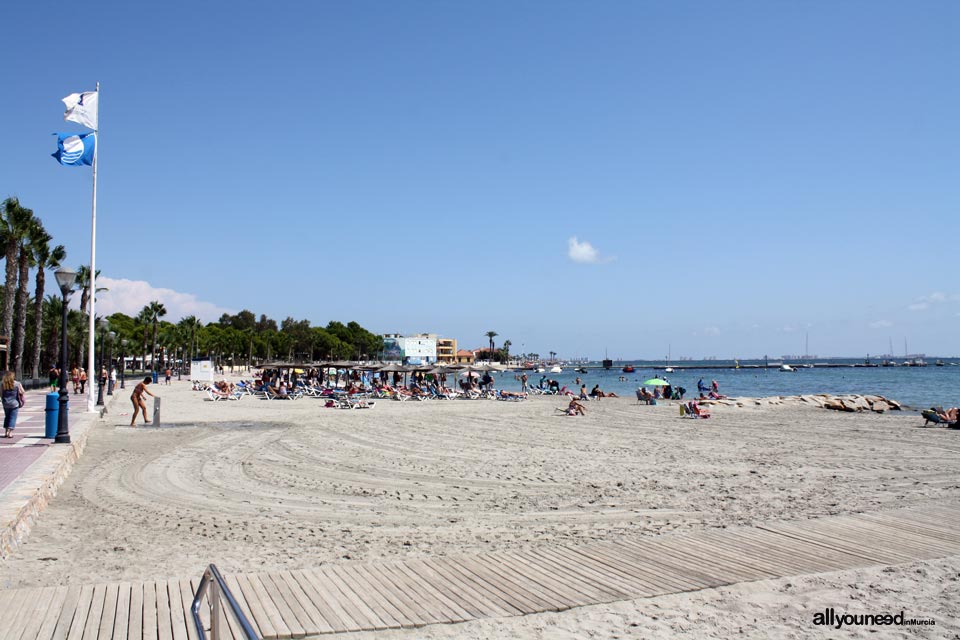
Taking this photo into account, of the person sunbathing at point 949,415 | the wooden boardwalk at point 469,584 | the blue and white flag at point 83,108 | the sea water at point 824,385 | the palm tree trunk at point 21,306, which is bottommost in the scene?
the sea water at point 824,385

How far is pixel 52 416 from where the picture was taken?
40.6 feet

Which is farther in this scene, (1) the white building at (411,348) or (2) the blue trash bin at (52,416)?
(1) the white building at (411,348)

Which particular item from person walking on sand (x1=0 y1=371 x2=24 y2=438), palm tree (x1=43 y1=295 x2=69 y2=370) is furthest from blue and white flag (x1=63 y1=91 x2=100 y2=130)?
palm tree (x1=43 y1=295 x2=69 y2=370)

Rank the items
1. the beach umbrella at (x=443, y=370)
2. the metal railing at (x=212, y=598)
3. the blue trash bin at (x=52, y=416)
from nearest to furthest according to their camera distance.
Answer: the metal railing at (x=212, y=598) < the blue trash bin at (x=52, y=416) < the beach umbrella at (x=443, y=370)

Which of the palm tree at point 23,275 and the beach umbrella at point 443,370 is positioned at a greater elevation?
the palm tree at point 23,275

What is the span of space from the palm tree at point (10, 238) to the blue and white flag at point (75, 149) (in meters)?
22.8

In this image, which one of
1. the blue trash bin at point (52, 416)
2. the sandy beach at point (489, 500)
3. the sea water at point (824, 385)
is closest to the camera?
the sandy beach at point (489, 500)

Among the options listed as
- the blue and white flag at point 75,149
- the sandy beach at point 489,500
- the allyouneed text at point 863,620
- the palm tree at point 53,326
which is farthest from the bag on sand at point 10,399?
the palm tree at point 53,326

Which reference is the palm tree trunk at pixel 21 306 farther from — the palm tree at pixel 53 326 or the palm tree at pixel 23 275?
the palm tree at pixel 53 326

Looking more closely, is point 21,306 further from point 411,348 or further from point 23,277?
point 411,348

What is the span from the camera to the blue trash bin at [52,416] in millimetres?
12102

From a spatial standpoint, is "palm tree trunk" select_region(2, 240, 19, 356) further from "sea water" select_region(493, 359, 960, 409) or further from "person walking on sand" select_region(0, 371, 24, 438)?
"sea water" select_region(493, 359, 960, 409)

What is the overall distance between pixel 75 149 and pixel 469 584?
18352mm

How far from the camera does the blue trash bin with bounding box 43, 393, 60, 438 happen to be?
12102 millimetres
